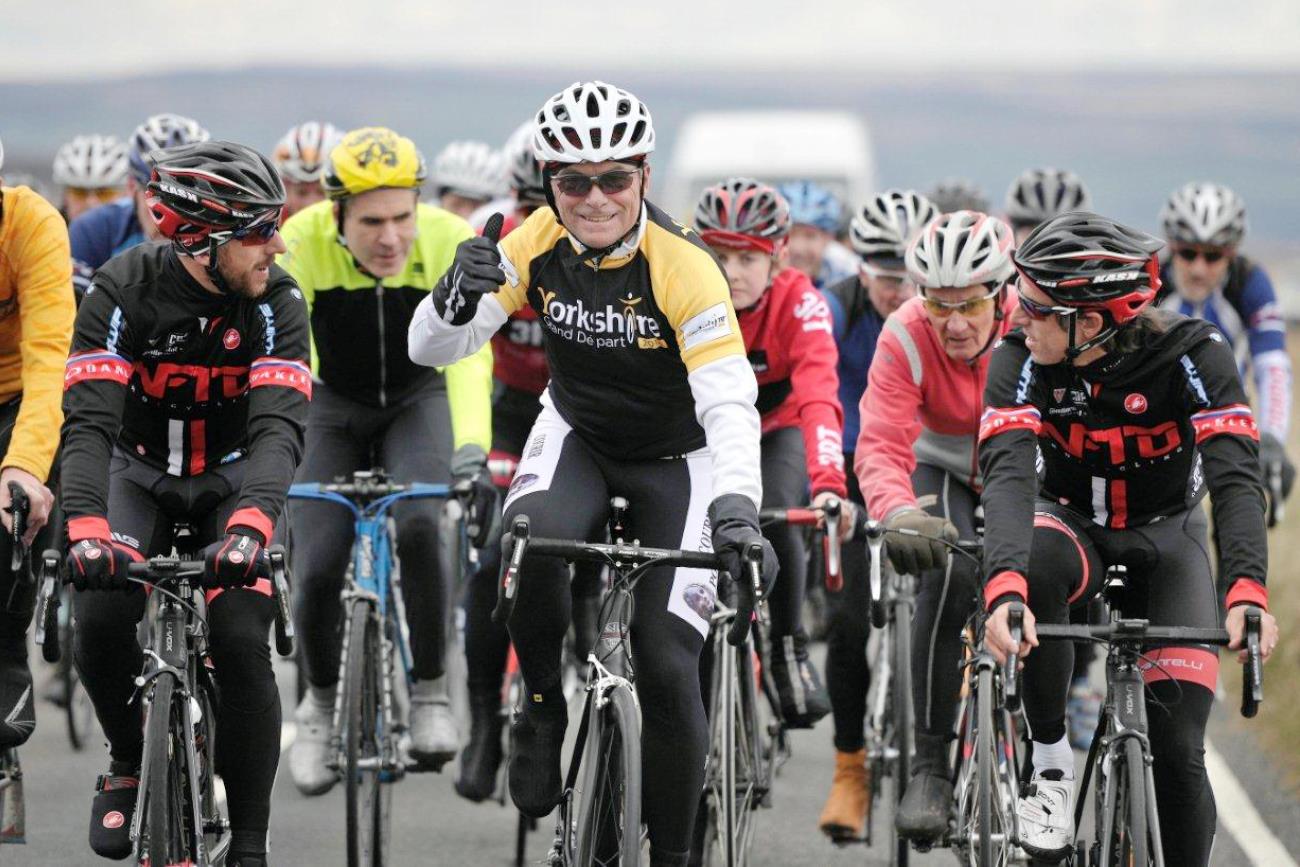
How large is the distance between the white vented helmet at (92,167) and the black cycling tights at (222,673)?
6.07m

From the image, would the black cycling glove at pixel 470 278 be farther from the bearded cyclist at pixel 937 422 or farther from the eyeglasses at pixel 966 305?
the eyeglasses at pixel 966 305

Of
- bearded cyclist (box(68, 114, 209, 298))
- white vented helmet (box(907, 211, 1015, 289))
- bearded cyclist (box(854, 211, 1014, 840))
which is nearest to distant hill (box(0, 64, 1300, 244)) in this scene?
bearded cyclist (box(68, 114, 209, 298))

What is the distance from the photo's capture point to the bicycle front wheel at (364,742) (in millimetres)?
6410

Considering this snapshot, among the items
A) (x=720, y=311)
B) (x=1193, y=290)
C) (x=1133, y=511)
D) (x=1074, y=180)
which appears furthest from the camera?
(x=1074, y=180)

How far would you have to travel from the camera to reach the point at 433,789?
334 inches

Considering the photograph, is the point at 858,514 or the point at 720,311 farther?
the point at 858,514

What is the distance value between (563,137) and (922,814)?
8.13 feet

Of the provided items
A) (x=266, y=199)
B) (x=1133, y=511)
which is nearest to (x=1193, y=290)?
(x=1133, y=511)

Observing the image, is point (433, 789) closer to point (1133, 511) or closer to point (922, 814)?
point (922, 814)

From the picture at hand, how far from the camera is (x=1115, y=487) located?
5777 millimetres

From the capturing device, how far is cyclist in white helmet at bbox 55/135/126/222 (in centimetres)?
1141

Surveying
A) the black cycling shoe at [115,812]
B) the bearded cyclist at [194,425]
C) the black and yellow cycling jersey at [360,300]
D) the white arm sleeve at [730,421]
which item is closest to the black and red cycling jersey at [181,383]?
the bearded cyclist at [194,425]

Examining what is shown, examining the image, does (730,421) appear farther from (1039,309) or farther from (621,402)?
(1039,309)

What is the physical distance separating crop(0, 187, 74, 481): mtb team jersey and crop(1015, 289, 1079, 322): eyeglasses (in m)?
2.91
